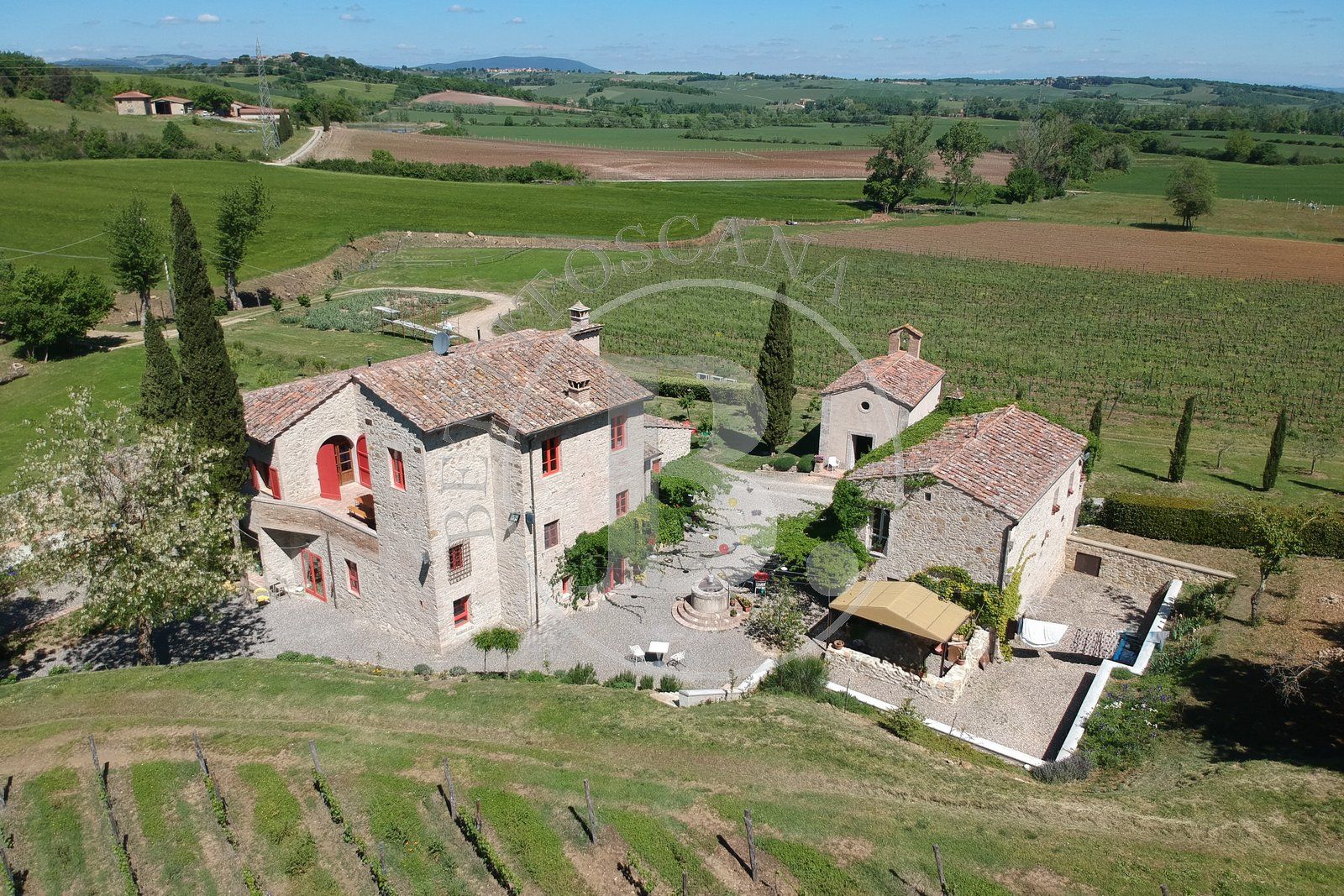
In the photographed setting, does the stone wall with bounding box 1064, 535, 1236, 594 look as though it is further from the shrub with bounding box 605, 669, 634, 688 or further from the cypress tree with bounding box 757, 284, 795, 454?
the shrub with bounding box 605, 669, 634, 688

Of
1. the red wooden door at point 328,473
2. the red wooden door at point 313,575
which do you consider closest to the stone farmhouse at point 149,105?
the red wooden door at point 328,473

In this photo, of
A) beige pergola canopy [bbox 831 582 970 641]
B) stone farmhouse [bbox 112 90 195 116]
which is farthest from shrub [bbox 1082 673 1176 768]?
stone farmhouse [bbox 112 90 195 116]

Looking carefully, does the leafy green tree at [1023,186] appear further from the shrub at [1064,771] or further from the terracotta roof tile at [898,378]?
the shrub at [1064,771]

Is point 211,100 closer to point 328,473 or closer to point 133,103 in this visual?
point 133,103

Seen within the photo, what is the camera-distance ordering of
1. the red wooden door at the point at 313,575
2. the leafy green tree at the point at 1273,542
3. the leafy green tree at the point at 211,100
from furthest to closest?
the leafy green tree at the point at 211,100 → the red wooden door at the point at 313,575 → the leafy green tree at the point at 1273,542

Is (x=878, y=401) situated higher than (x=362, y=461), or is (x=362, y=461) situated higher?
(x=878, y=401)

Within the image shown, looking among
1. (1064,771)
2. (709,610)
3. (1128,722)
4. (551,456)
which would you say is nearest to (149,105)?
(551,456)
